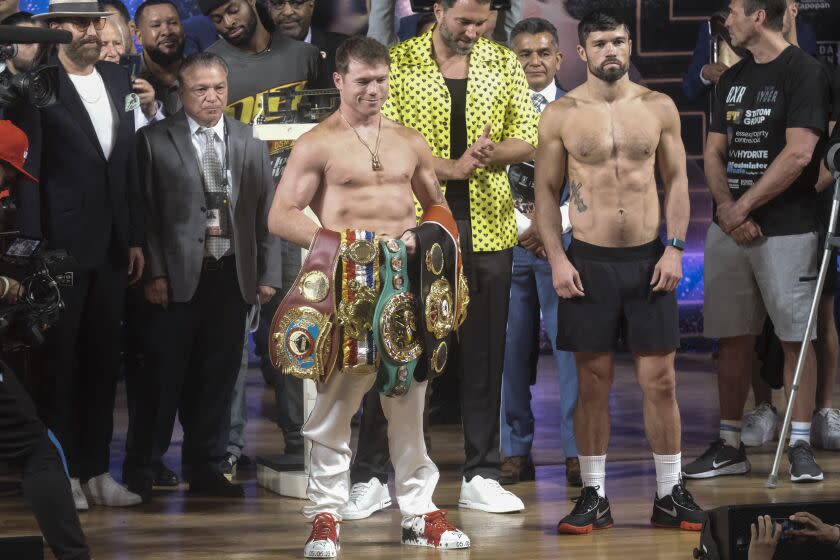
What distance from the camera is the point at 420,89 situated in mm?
5922

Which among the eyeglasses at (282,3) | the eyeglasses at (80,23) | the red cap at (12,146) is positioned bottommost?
the red cap at (12,146)

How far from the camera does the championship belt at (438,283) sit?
202 inches

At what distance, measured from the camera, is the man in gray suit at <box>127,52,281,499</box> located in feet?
20.1

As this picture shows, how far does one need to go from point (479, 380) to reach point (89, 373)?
161 cm

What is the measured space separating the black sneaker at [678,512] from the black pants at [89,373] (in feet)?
7.36

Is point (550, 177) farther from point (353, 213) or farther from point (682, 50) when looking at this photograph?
point (682, 50)

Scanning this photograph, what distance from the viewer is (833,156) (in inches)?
241

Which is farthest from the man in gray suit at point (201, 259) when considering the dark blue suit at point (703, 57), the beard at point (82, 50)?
the dark blue suit at point (703, 57)

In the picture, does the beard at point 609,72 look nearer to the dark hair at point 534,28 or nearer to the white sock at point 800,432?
the dark hair at point 534,28

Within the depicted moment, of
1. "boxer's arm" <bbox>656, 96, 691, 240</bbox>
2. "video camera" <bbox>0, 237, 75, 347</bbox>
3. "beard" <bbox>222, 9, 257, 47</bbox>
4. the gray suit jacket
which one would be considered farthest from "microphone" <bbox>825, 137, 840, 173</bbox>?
"video camera" <bbox>0, 237, 75, 347</bbox>

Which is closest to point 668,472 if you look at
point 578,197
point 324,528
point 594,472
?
point 594,472

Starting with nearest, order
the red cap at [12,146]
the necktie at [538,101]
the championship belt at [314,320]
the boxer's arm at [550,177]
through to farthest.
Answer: the red cap at [12,146] < the championship belt at [314,320] < the boxer's arm at [550,177] < the necktie at [538,101]

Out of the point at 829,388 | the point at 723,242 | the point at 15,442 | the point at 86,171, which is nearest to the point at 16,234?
the point at 86,171

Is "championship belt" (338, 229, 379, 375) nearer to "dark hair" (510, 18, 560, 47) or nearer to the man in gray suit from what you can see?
the man in gray suit
